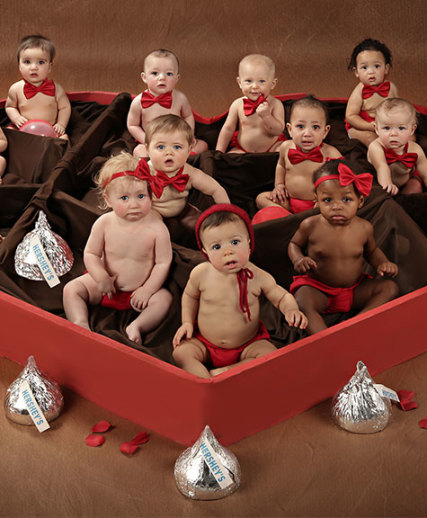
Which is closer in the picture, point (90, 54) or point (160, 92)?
point (160, 92)

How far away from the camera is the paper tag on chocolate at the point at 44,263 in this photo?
306 cm

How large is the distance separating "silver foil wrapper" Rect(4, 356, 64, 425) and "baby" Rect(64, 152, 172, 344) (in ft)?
0.97

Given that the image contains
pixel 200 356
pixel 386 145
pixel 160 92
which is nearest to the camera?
pixel 200 356

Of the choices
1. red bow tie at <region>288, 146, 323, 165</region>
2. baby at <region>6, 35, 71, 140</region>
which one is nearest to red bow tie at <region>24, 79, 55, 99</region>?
baby at <region>6, 35, 71, 140</region>

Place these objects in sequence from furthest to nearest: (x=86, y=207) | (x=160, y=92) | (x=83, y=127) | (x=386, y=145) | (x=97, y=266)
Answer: (x=83, y=127), (x=160, y=92), (x=386, y=145), (x=86, y=207), (x=97, y=266)

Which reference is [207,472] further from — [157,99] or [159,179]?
[157,99]

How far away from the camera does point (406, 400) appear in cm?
273

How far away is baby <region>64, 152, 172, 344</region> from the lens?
2.92m

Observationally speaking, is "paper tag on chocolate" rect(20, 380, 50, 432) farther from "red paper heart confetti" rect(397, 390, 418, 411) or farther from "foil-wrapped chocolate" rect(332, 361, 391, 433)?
"red paper heart confetti" rect(397, 390, 418, 411)

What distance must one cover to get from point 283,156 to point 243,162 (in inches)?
7.8

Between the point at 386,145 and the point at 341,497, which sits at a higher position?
the point at 386,145

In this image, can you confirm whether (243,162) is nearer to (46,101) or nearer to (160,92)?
(160,92)

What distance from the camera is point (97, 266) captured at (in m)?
2.99

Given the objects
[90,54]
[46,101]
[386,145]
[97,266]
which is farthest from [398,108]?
[90,54]
